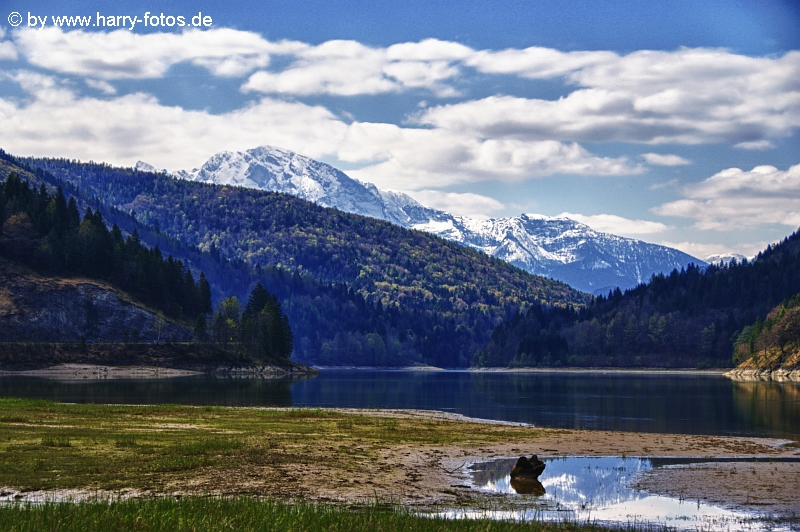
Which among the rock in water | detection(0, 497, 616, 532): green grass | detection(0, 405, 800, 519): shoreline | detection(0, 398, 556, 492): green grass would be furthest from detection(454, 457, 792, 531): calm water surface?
detection(0, 398, 556, 492): green grass

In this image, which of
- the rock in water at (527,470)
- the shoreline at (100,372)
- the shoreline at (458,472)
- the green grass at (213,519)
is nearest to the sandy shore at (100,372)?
the shoreline at (100,372)

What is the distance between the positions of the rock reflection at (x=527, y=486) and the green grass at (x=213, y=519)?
979 cm

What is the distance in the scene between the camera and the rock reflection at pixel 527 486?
132 ft

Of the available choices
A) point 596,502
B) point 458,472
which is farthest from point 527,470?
point 596,502

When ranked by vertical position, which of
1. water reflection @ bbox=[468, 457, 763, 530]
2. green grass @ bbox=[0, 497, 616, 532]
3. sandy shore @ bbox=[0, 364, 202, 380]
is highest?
green grass @ bbox=[0, 497, 616, 532]

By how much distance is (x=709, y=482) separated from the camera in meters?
43.7

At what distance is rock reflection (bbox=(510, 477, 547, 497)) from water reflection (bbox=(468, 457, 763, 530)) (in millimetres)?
48

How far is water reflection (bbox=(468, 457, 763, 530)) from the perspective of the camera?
34.0 meters

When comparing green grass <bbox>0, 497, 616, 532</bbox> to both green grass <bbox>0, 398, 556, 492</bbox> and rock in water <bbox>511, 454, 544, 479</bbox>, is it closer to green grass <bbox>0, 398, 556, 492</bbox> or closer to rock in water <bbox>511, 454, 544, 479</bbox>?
green grass <bbox>0, 398, 556, 492</bbox>

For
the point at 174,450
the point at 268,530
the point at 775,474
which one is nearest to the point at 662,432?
the point at 775,474

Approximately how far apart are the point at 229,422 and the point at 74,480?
28773 millimetres

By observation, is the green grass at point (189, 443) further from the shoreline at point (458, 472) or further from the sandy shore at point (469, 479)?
the sandy shore at point (469, 479)

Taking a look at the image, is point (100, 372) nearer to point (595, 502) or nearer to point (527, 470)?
point (527, 470)

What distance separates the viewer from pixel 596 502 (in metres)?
38.5
